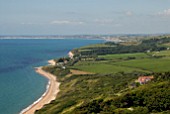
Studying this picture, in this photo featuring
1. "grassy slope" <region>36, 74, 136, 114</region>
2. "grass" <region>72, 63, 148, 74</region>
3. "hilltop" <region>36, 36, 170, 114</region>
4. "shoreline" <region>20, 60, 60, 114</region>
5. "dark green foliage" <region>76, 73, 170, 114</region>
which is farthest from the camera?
"grass" <region>72, 63, 148, 74</region>

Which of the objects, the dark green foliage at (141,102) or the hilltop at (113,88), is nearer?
the dark green foliage at (141,102)

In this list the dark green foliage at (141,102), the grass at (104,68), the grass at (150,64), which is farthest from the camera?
the grass at (104,68)

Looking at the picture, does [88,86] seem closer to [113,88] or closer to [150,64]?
[113,88]

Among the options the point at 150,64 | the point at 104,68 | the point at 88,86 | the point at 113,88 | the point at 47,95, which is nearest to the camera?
the point at 113,88

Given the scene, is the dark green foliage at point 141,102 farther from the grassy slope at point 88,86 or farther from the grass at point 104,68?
the grass at point 104,68

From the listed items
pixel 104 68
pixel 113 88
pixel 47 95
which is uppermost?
pixel 113 88

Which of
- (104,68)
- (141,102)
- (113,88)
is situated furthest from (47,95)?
(141,102)

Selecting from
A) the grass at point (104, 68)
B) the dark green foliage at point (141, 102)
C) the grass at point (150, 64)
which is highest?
the dark green foliage at point (141, 102)

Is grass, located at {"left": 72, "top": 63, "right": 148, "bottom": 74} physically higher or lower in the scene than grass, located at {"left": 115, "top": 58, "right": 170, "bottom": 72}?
lower

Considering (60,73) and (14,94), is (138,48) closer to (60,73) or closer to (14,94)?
(60,73)

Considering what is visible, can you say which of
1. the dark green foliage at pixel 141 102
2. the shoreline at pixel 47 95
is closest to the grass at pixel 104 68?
the shoreline at pixel 47 95

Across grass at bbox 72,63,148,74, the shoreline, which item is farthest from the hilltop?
the shoreline

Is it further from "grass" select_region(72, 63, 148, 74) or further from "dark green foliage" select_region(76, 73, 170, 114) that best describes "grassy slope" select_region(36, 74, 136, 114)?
"dark green foliage" select_region(76, 73, 170, 114)

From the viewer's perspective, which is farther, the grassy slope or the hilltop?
the grassy slope
